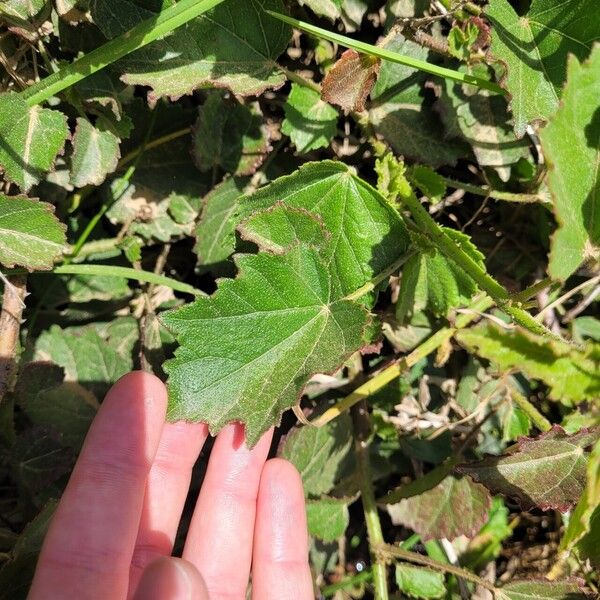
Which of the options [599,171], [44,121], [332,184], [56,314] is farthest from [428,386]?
[44,121]

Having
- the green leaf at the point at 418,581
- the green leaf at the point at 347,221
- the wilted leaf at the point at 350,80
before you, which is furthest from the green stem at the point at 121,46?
the green leaf at the point at 418,581

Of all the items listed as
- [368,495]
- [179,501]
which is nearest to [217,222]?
[179,501]

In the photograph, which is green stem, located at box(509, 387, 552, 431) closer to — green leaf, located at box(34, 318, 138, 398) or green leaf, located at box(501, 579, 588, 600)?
green leaf, located at box(501, 579, 588, 600)

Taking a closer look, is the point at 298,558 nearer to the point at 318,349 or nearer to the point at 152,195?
the point at 318,349

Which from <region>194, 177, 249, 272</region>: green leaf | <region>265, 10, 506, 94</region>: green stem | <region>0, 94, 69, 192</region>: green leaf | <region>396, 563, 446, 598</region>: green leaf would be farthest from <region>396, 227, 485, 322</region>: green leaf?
<region>0, 94, 69, 192</region>: green leaf

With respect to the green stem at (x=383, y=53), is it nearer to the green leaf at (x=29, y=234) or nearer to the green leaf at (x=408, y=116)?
the green leaf at (x=408, y=116)

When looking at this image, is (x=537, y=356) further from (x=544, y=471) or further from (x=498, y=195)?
(x=498, y=195)

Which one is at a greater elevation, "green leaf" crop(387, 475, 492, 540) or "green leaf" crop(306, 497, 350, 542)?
"green leaf" crop(387, 475, 492, 540)
